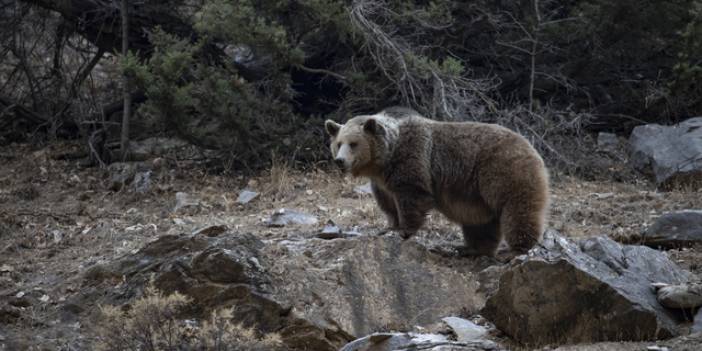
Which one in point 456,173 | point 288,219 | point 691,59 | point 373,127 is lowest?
point 288,219

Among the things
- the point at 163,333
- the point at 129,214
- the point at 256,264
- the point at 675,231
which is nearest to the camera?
the point at 163,333

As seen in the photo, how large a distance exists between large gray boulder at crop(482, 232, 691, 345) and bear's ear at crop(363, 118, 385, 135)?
2.51 metres

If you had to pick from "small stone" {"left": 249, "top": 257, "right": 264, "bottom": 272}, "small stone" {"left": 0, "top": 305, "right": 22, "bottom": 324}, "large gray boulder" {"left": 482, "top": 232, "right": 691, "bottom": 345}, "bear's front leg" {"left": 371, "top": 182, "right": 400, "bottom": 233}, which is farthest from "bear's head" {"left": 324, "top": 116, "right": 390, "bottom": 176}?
"small stone" {"left": 0, "top": 305, "right": 22, "bottom": 324}

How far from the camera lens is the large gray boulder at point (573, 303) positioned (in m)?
5.84

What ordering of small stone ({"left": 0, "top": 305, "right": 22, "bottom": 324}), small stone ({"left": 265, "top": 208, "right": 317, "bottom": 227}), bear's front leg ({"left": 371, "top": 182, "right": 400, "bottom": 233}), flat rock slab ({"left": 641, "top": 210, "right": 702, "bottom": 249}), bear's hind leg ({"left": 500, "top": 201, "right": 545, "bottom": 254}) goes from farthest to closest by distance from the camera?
small stone ({"left": 265, "top": 208, "right": 317, "bottom": 227}) < bear's front leg ({"left": 371, "top": 182, "right": 400, "bottom": 233}) < flat rock slab ({"left": 641, "top": 210, "right": 702, "bottom": 249}) < bear's hind leg ({"left": 500, "top": 201, "right": 545, "bottom": 254}) < small stone ({"left": 0, "top": 305, "right": 22, "bottom": 324})

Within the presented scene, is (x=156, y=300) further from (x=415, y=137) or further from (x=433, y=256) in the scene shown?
(x=415, y=137)

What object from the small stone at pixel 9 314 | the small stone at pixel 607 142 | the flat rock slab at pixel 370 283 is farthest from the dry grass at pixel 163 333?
the small stone at pixel 607 142

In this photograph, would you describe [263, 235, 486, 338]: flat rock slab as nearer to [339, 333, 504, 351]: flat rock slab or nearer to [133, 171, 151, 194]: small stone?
[339, 333, 504, 351]: flat rock slab

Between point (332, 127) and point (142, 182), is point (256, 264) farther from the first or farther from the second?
point (142, 182)

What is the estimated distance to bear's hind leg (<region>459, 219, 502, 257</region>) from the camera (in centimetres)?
830

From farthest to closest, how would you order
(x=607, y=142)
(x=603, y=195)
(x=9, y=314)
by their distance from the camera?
(x=607, y=142), (x=603, y=195), (x=9, y=314)

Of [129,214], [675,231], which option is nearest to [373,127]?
[675,231]

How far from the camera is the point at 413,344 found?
552 cm

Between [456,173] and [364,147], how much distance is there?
889 mm
